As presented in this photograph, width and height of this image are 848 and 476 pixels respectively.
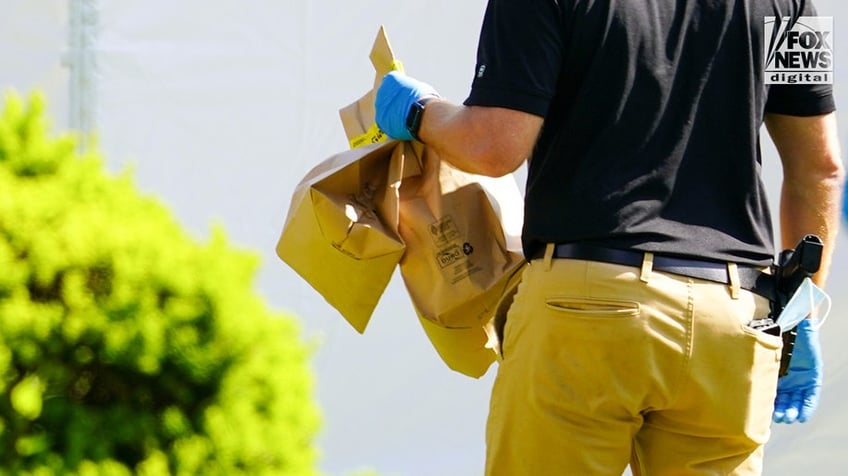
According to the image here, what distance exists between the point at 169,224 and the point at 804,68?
4.21 ft

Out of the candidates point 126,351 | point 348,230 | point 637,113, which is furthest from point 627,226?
point 126,351

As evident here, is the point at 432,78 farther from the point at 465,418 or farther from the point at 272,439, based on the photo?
the point at 272,439

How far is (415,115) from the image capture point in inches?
80.1

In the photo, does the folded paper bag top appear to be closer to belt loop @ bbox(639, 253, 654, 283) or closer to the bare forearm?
belt loop @ bbox(639, 253, 654, 283)

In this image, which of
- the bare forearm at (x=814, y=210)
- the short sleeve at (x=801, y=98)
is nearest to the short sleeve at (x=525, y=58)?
the short sleeve at (x=801, y=98)

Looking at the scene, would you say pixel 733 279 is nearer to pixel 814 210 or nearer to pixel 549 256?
pixel 549 256

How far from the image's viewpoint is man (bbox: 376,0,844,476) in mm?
1835

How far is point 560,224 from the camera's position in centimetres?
189

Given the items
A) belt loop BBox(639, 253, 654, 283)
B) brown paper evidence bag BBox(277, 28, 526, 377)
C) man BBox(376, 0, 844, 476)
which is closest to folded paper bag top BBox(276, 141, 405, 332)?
brown paper evidence bag BBox(277, 28, 526, 377)

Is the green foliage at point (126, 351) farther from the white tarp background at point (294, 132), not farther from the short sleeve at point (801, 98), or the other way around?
the white tarp background at point (294, 132)

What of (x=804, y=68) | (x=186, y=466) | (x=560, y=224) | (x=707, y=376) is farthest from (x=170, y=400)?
(x=804, y=68)

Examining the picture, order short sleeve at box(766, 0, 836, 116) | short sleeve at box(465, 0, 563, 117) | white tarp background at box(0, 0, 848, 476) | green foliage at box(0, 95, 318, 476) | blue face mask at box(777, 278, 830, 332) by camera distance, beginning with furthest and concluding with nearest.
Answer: white tarp background at box(0, 0, 848, 476) → short sleeve at box(766, 0, 836, 116) → blue face mask at box(777, 278, 830, 332) → short sleeve at box(465, 0, 563, 117) → green foliage at box(0, 95, 318, 476)

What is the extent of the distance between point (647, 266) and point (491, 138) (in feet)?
1.04

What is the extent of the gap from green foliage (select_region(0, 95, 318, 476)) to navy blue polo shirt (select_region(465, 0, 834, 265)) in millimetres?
776
